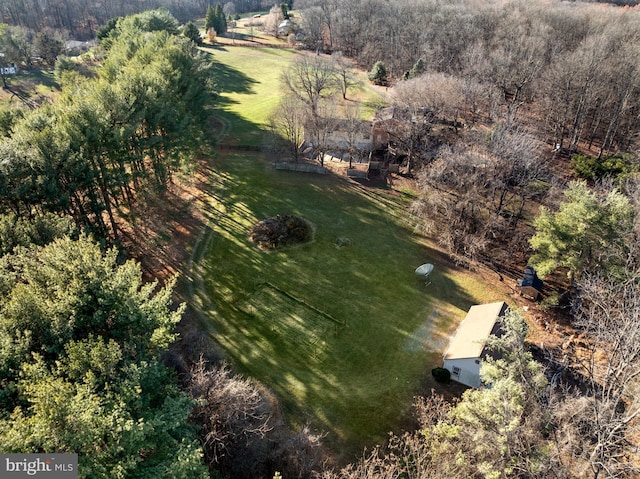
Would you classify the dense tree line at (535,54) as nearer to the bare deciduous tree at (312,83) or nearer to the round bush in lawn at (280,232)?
the bare deciduous tree at (312,83)

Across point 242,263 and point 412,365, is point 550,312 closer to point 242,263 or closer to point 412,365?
point 412,365

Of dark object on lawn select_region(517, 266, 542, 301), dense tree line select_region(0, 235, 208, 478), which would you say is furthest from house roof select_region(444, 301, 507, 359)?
dense tree line select_region(0, 235, 208, 478)

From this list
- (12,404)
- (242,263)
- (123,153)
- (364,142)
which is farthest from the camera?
(364,142)

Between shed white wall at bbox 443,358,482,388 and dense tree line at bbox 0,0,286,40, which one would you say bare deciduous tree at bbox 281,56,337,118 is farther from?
dense tree line at bbox 0,0,286,40

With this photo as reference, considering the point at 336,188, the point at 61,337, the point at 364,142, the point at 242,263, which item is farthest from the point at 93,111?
the point at 364,142

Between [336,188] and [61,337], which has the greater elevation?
[61,337]

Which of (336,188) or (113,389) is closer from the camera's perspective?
(113,389)
